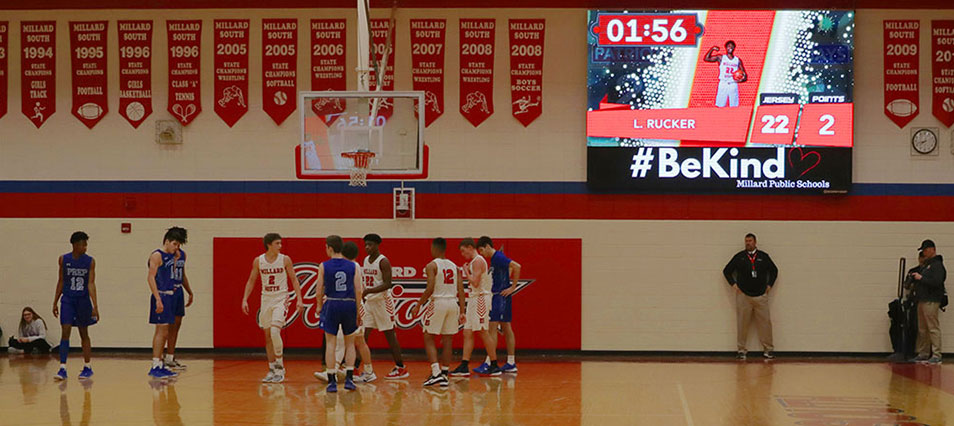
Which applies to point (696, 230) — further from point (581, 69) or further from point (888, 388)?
point (888, 388)

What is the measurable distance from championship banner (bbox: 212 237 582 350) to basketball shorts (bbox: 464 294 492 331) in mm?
2656

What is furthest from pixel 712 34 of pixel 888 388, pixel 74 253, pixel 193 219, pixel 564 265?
pixel 74 253

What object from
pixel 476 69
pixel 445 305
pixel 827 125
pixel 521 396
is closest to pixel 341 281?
pixel 445 305

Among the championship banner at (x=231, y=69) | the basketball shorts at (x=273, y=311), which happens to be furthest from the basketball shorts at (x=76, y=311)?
the championship banner at (x=231, y=69)

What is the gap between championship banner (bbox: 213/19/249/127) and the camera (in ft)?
48.5

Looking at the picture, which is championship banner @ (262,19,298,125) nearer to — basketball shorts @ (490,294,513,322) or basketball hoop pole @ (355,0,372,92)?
basketball hoop pole @ (355,0,372,92)

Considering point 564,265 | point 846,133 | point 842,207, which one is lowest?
point 564,265

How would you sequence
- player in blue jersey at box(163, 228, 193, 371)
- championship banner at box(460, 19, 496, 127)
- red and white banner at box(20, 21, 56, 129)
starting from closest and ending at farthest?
player in blue jersey at box(163, 228, 193, 371) → championship banner at box(460, 19, 496, 127) → red and white banner at box(20, 21, 56, 129)

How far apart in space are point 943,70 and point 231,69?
10.8m

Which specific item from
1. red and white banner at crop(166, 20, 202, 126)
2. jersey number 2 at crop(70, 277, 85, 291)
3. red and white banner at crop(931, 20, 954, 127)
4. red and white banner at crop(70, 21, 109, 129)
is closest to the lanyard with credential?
red and white banner at crop(931, 20, 954, 127)

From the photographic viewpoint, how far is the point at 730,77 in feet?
46.8

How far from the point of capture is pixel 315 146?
11531mm

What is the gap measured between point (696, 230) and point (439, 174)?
3982 millimetres

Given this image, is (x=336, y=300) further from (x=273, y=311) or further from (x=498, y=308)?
(x=498, y=308)
